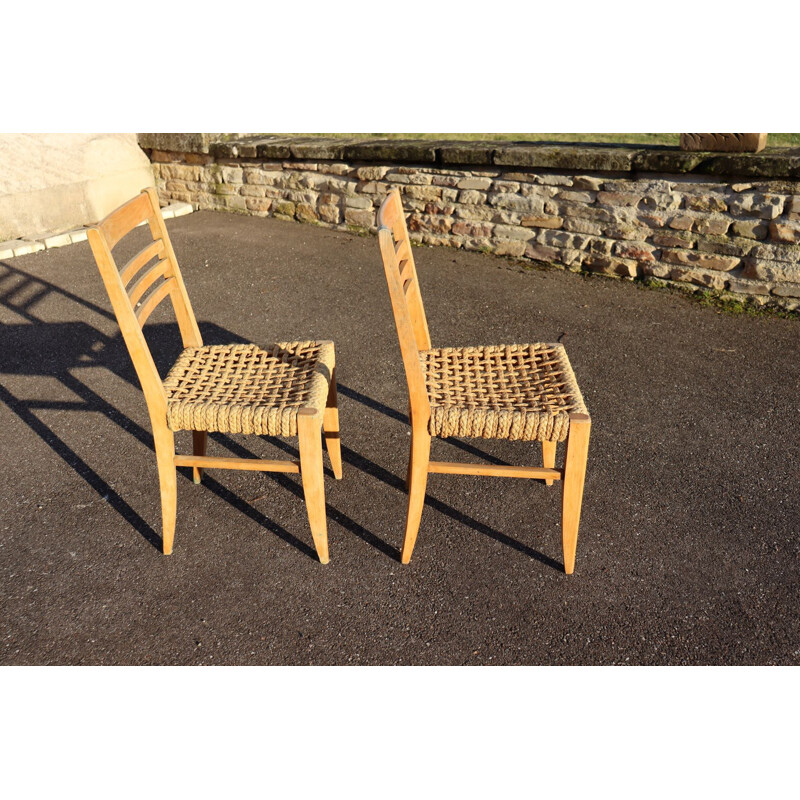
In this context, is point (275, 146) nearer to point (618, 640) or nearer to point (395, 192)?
point (395, 192)

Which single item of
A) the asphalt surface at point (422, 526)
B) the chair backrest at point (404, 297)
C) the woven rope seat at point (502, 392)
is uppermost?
the chair backrest at point (404, 297)

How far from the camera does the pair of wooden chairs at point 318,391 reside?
2.08 metres

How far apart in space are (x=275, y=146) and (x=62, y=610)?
15.0 ft

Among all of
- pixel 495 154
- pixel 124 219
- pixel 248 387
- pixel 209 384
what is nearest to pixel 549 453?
pixel 248 387

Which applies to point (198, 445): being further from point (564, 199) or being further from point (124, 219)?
point (564, 199)

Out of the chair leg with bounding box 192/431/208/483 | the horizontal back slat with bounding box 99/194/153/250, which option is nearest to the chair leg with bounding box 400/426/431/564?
the chair leg with bounding box 192/431/208/483

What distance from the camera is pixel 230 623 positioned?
2141mm

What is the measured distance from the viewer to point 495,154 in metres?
4.76

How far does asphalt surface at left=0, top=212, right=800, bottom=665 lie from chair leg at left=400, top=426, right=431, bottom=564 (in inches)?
3.8

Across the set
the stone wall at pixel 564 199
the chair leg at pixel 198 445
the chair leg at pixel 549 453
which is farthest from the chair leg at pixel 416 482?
the stone wall at pixel 564 199

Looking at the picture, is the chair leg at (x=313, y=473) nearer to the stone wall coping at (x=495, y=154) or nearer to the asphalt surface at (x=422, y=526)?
the asphalt surface at (x=422, y=526)

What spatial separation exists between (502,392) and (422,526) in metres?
0.60

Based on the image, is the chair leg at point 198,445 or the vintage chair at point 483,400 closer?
the vintage chair at point 483,400

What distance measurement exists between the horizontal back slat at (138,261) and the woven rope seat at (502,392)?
100 centimetres
